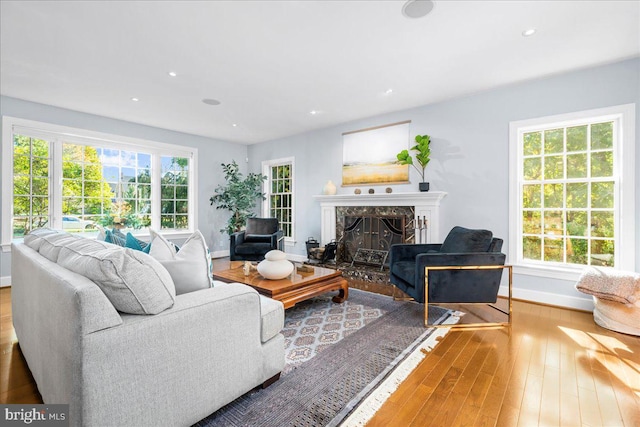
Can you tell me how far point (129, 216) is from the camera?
5.27m

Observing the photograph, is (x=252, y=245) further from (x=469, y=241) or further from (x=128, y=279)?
(x=128, y=279)

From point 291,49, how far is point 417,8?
117cm

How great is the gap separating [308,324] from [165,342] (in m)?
1.65

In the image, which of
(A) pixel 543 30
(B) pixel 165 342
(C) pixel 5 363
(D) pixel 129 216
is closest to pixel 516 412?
(B) pixel 165 342

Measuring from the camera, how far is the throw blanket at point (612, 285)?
8.43ft

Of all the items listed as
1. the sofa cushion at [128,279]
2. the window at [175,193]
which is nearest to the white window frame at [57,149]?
the window at [175,193]

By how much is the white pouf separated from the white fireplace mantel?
2.23 metres

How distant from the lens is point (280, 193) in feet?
21.1

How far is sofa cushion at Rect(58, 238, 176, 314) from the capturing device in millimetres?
1224

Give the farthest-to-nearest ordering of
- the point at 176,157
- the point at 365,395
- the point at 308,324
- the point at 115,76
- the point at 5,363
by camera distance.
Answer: the point at 176,157 → the point at 115,76 → the point at 308,324 → the point at 5,363 → the point at 365,395

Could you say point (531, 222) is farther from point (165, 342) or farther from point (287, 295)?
point (165, 342)

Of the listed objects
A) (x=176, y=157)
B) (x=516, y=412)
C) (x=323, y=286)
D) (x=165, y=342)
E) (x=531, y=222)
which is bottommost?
(x=516, y=412)

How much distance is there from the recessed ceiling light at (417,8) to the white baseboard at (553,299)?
3.24 meters

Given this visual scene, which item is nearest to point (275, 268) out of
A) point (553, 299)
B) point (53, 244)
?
point (53, 244)
